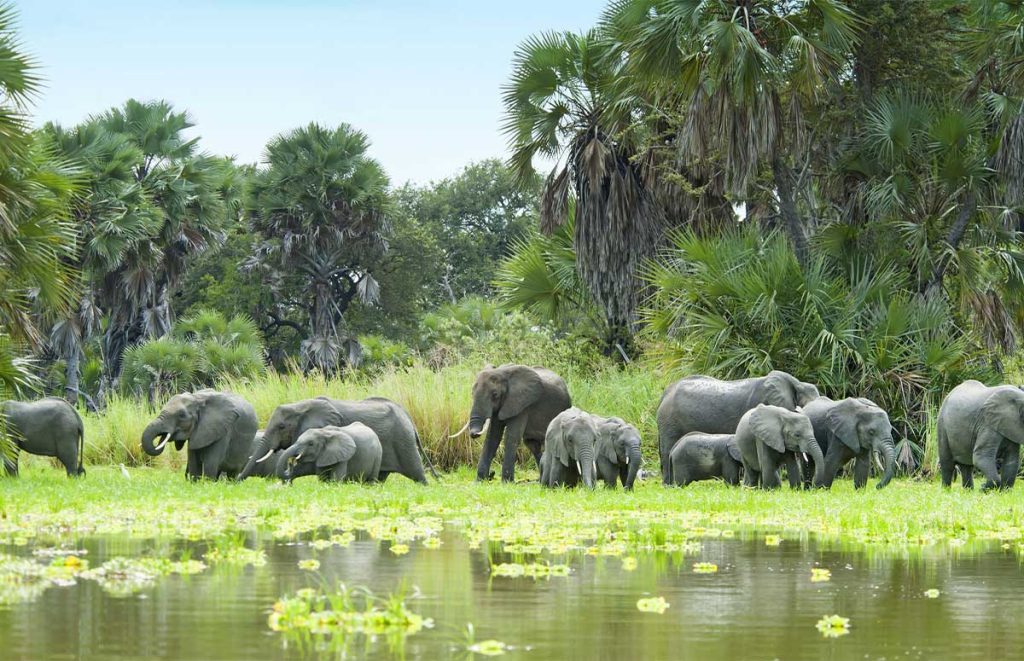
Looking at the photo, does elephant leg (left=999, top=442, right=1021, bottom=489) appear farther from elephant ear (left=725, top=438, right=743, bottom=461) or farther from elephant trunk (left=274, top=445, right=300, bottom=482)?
elephant trunk (left=274, top=445, right=300, bottom=482)

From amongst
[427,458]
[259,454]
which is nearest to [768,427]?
[427,458]

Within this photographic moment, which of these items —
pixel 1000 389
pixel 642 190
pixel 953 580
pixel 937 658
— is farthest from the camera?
pixel 642 190

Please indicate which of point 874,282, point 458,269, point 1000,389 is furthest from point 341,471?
point 458,269

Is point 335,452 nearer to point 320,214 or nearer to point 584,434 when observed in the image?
point 584,434

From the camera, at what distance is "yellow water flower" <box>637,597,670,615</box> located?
6296 mm

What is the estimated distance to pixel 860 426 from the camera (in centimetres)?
1617

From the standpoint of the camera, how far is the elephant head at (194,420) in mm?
17266

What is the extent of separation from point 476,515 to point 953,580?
16.1 feet

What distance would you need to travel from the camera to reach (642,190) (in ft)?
91.2

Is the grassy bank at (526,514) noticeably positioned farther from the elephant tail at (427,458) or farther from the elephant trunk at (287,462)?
the elephant tail at (427,458)

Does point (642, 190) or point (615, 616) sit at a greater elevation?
point (642, 190)

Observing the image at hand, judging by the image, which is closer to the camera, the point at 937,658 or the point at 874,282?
the point at 937,658

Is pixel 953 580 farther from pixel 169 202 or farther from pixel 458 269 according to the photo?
pixel 458 269

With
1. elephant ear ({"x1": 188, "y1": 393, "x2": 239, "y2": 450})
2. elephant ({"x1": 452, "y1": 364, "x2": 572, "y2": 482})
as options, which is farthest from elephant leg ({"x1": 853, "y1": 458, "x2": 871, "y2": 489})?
elephant ear ({"x1": 188, "y1": 393, "x2": 239, "y2": 450})
